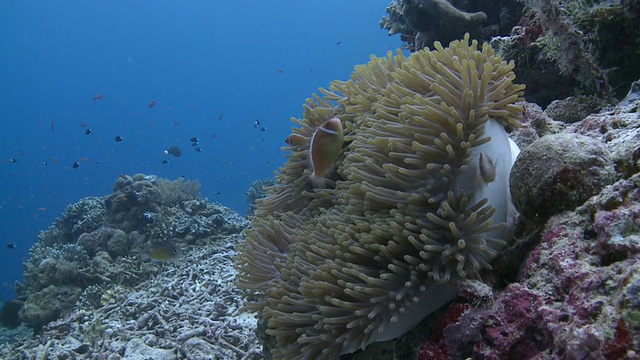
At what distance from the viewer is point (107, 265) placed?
27.6 feet

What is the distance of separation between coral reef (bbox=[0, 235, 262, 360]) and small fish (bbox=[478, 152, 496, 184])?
3.23m

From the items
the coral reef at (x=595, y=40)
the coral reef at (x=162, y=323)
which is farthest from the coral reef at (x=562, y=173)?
the coral reef at (x=162, y=323)

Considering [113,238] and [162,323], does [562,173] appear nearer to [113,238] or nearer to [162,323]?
[162,323]

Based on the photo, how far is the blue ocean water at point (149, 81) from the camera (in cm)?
7088

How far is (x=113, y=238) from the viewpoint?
8.98 meters

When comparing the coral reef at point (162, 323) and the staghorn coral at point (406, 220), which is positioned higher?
the coral reef at point (162, 323)

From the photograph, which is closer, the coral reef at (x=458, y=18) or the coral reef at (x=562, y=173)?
the coral reef at (x=562, y=173)

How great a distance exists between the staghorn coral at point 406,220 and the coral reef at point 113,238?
21.2 feet

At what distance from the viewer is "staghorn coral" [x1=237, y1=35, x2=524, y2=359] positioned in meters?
2.02

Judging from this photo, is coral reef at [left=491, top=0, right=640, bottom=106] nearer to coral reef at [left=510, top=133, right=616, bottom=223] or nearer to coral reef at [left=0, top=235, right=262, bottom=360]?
coral reef at [left=510, top=133, right=616, bottom=223]

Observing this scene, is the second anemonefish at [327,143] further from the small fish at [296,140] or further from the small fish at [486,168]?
the small fish at [486,168]

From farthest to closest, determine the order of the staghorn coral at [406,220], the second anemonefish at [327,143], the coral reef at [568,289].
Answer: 1. the second anemonefish at [327,143]
2. the staghorn coral at [406,220]
3. the coral reef at [568,289]

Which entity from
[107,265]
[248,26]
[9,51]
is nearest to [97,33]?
[9,51]

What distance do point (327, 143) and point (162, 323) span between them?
3.70 meters
